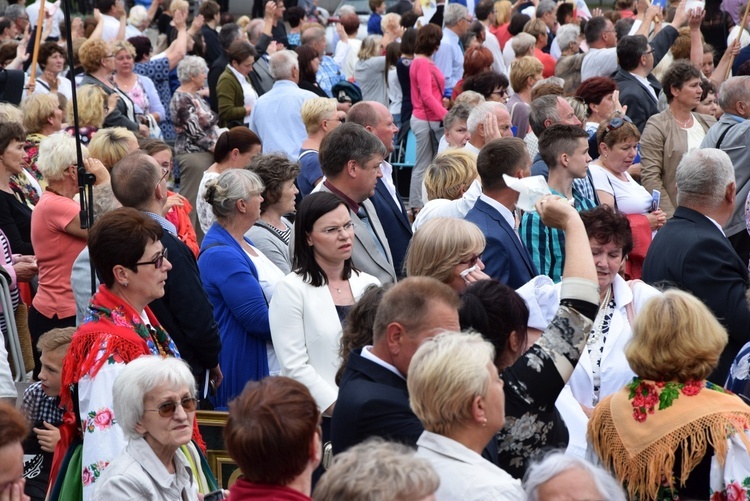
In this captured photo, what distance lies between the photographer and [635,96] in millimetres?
9695

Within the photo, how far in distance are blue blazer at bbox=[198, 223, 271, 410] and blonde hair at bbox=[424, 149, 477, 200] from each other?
162cm

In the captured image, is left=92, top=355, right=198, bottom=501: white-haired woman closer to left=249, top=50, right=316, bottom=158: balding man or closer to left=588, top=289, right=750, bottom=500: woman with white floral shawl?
left=588, top=289, right=750, bottom=500: woman with white floral shawl

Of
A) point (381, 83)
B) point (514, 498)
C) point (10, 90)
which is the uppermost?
point (514, 498)

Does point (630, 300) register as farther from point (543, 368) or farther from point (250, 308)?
point (250, 308)

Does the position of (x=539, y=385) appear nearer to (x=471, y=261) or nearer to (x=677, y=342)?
(x=677, y=342)

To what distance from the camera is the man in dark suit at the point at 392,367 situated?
331cm

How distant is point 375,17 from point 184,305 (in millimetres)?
13199

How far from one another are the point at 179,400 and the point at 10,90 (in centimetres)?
728

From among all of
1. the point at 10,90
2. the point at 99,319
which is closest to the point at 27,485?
the point at 99,319

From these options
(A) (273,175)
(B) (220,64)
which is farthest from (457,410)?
(B) (220,64)

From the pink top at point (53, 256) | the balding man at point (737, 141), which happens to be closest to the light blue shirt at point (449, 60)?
the balding man at point (737, 141)

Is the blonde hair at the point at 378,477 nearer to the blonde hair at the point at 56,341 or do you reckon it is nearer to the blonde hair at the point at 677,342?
the blonde hair at the point at 677,342

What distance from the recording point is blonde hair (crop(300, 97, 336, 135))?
821 centimetres

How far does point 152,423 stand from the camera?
146 inches
